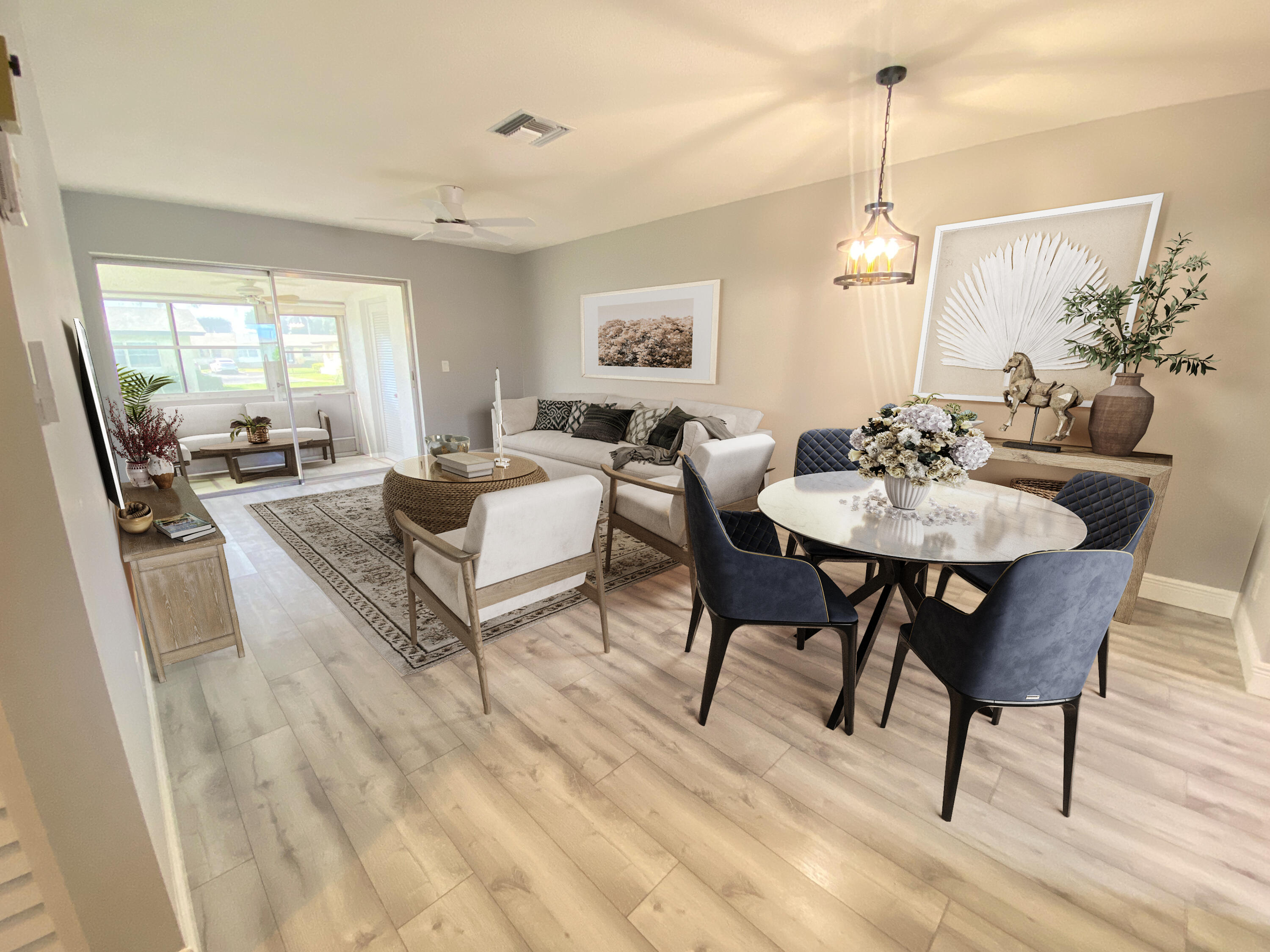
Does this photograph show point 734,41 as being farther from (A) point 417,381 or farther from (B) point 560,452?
(A) point 417,381

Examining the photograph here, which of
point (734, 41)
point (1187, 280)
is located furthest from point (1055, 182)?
point (734, 41)

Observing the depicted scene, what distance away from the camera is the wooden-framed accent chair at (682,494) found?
2.71m

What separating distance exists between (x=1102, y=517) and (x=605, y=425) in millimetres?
3625

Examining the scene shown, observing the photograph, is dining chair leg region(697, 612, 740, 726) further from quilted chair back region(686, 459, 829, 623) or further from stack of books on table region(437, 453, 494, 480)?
stack of books on table region(437, 453, 494, 480)

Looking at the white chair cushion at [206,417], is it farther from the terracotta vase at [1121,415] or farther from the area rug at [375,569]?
the terracotta vase at [1121,415]

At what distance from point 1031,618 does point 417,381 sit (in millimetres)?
5670

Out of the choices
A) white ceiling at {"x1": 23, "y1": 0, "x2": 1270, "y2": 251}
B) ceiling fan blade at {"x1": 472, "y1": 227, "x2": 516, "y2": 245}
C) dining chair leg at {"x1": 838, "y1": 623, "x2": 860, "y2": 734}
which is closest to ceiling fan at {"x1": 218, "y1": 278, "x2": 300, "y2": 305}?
white ceiling at {"x1": 23, "y1": 0, "x2": 1270, "y2": 251}

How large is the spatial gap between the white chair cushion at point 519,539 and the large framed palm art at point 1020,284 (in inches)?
101

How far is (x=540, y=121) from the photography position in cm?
260

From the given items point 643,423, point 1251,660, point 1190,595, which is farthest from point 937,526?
point 643,423

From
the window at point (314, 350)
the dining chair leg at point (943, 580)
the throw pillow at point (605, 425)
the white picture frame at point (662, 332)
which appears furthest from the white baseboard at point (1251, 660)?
the window at point (314, 350)

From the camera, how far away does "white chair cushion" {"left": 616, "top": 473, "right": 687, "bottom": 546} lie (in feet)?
9.04

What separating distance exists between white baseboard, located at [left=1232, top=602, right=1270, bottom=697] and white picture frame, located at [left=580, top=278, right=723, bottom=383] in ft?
11.2

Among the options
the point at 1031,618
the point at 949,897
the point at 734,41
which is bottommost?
the point at 949,897
